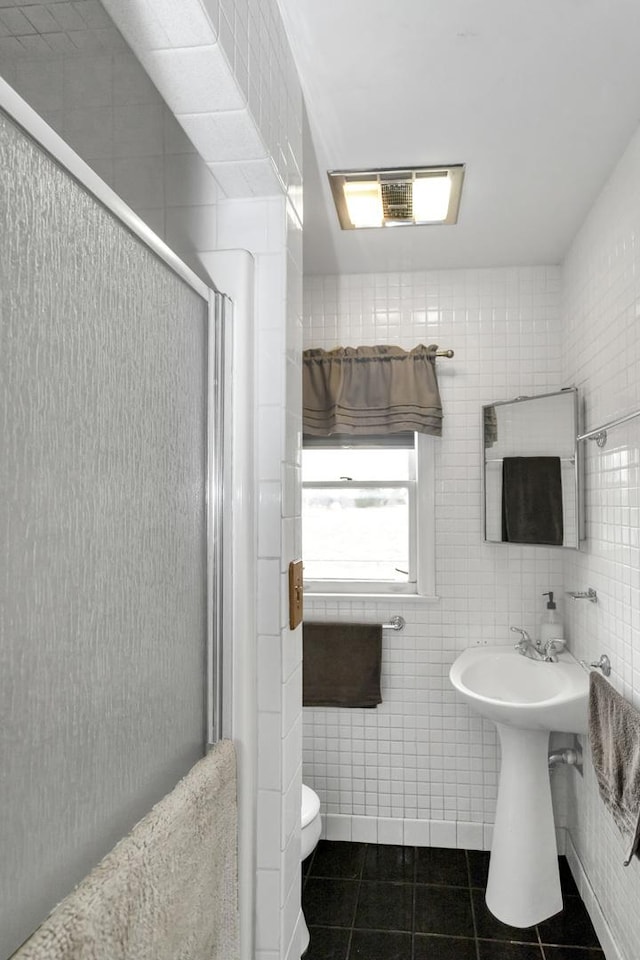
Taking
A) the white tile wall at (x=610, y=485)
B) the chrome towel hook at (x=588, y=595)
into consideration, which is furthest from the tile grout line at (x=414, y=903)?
the chrome towel hook at (x=588, y=595)

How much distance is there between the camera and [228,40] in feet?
3.67

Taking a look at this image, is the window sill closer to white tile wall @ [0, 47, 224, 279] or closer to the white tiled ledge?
the white tiled ledge

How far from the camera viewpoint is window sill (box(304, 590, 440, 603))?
10.0 feet

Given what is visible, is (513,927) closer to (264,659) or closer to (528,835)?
(528,835)

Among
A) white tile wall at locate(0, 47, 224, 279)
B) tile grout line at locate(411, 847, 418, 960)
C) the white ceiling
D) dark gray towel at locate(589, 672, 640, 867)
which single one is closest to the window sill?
dark gray towel at locate(589, 672, 640, 867)

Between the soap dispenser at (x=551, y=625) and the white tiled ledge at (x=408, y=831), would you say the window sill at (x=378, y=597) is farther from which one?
the white tiled ledge at (x=408, y=831)

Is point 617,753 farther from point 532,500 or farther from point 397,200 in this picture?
point 397,200

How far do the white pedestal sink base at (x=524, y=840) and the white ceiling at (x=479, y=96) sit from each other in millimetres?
1921

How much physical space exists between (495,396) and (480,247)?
2.11 ft

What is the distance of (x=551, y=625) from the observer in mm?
2902

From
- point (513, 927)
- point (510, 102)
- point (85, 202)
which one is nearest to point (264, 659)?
point (85, 202)

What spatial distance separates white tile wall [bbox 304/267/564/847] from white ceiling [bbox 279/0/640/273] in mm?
504

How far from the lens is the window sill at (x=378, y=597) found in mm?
3062

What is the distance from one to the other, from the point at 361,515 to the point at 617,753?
155cm
